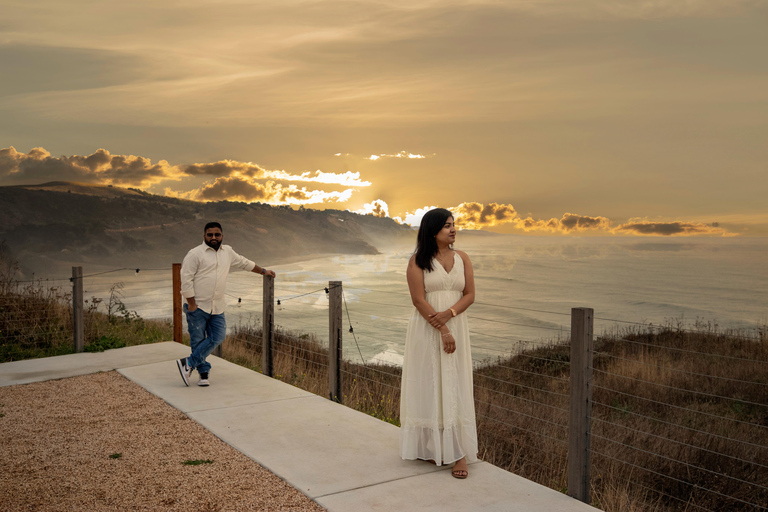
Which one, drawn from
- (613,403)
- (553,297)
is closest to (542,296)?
(553,297)

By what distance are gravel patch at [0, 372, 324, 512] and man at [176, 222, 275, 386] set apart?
77cm

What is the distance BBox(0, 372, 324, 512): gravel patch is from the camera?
14.4ft

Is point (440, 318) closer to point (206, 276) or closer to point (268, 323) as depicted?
point (206, 276)

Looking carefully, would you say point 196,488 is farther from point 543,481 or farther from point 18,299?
point 18,299

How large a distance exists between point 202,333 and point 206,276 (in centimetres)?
76

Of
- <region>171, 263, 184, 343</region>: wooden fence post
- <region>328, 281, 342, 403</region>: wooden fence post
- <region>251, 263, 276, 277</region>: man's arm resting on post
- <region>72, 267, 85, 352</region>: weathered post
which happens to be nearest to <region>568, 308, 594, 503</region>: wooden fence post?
<region>328, 281, 342, 403</region>: wooden fence post

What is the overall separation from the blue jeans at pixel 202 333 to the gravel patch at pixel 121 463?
717 millimetres

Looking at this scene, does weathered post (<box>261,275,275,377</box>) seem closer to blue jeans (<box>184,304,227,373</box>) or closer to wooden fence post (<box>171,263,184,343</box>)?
blue jeans (<box>184,304,227,373</box>)

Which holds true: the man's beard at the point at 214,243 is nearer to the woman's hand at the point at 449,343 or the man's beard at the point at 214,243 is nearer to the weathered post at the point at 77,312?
the woman's hand at the point at 449,343

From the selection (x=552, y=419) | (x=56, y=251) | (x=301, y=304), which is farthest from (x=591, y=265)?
(x=552, y=419)

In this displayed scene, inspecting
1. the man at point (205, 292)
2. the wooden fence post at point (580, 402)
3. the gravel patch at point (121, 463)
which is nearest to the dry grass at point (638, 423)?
the wooden fence post at point (580, 402)

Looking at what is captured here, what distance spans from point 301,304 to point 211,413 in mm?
68512

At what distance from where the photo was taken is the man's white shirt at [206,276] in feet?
25.1

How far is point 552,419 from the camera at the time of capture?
1005 centimetres
